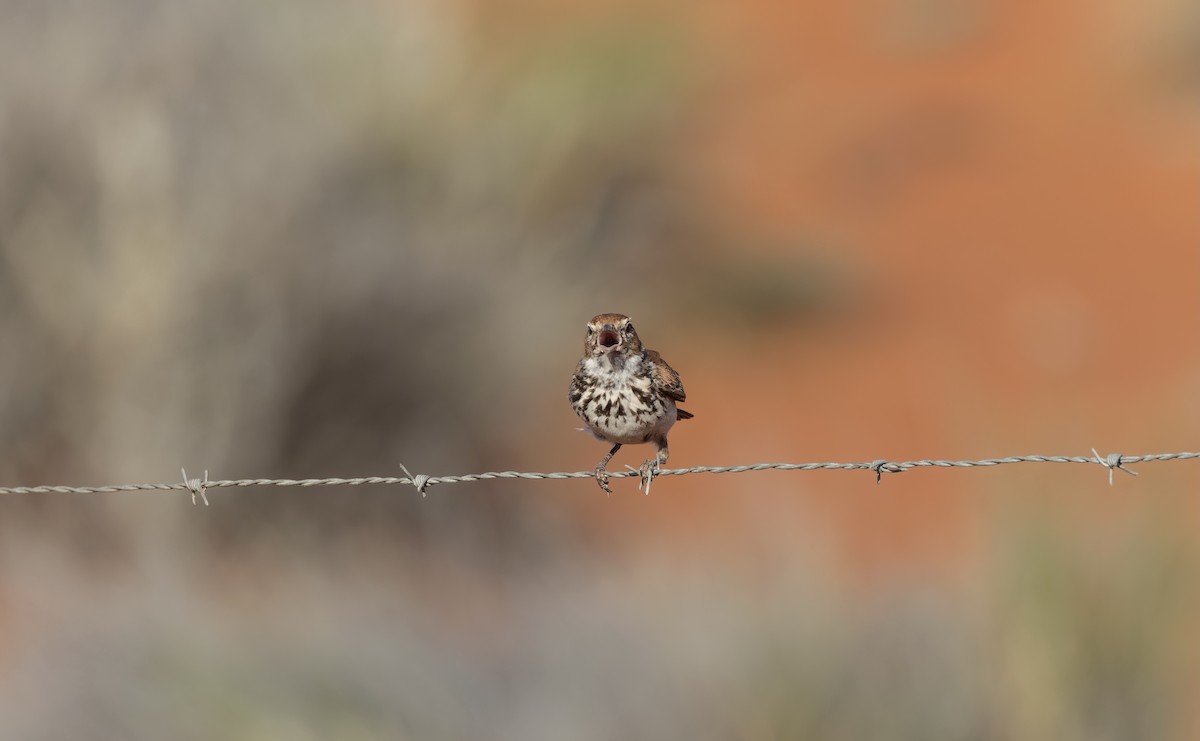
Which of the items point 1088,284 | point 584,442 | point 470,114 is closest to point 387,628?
point 584,442

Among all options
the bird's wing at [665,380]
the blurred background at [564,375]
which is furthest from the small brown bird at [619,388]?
the blurred background at [564,375]

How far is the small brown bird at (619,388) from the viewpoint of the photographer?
475 cm

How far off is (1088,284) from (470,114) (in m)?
5.46

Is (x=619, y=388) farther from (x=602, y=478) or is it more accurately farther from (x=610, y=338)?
(x=602, y=478)

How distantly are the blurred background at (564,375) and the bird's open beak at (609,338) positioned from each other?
134 centimetres

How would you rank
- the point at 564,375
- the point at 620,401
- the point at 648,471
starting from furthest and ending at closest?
1. the point at 564,375
2. the point at 620,401
3. the point at 648,471

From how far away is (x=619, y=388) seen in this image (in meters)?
4.76

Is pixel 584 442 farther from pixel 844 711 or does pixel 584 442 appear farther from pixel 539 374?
pixel 844 711

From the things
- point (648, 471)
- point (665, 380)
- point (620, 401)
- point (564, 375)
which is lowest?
point (648, 471)

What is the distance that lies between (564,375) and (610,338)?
5487 millimetres

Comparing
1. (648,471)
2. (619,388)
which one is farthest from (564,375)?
(648,471)

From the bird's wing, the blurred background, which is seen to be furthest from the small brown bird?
the blurred background

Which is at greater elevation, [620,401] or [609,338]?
[609,338]

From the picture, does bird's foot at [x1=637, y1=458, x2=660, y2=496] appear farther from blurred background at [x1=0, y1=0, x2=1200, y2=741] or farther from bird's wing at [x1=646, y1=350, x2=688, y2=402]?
blurred background at [x1=0, y1=0, x2=1200, y2=741]
